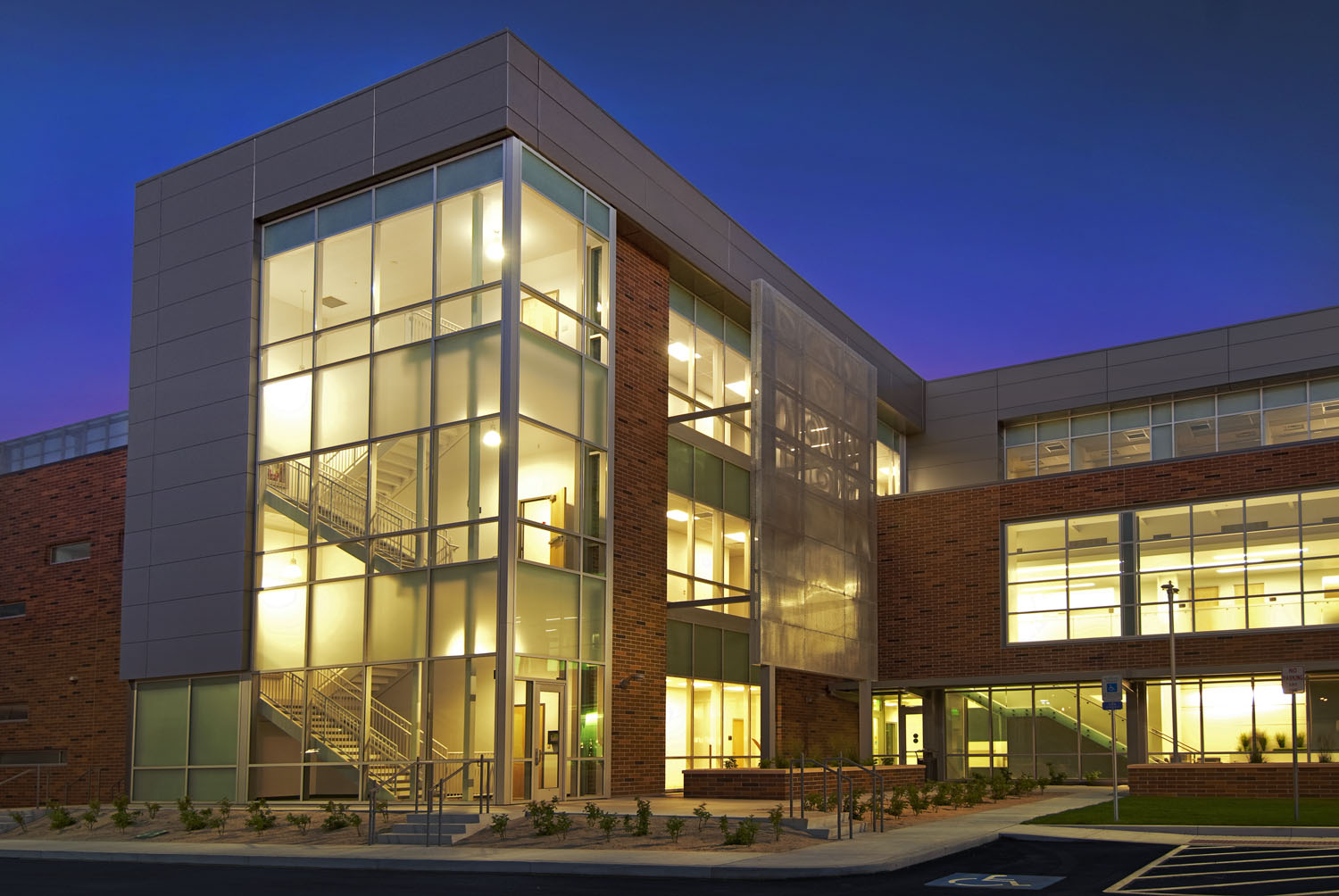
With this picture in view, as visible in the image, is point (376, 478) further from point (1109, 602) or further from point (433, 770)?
point (1109, 602)

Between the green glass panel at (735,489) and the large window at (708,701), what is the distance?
3.09 meters

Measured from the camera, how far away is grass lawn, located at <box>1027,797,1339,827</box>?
19328mm

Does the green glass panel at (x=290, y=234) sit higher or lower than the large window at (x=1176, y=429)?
higher

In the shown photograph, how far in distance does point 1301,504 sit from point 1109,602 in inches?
209

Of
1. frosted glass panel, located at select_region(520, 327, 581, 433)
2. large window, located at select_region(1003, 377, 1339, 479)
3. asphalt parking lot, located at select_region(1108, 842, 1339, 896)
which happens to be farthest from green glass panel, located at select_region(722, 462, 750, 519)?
asphalt parking lot, located at select_region(1108, 842, 1339, 896)

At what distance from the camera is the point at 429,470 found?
23953 mm

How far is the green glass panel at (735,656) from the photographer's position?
30.3 metres

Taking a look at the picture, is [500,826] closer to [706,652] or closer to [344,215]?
[706,652]

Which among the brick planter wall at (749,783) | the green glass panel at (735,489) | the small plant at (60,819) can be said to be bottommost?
the small plant at (60,819)

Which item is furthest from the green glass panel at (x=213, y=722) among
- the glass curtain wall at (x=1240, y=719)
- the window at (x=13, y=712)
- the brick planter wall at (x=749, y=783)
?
the glass curtain wall at (x=1240, y=719)

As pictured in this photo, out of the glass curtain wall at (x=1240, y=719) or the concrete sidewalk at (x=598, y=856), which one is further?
the glass curtain wall at (x=1240, y=719)

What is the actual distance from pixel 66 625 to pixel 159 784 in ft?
19.4

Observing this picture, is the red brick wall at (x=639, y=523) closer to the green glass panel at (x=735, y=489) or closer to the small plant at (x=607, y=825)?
the green glass panel at (x=735, y=489)

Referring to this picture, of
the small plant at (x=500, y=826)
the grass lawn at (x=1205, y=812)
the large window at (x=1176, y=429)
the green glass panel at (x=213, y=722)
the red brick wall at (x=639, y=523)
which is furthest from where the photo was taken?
the large window at (x=1176, y=429)
